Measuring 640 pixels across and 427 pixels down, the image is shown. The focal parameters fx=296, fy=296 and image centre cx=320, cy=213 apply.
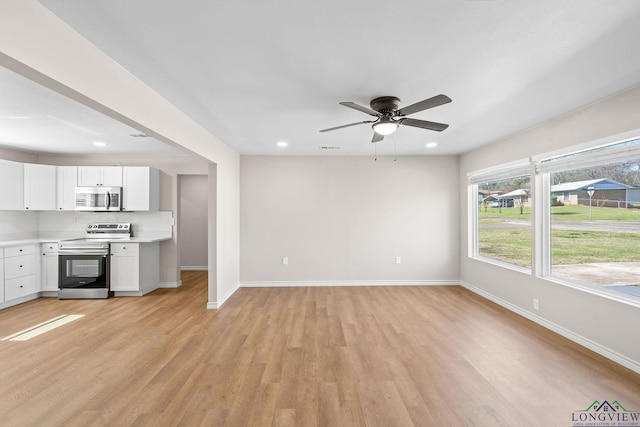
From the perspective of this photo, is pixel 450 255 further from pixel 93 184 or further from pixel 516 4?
pixel 93 184

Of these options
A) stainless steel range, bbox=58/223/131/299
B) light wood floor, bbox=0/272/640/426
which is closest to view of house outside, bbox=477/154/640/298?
light wood floor, bbox=0/272/640/426

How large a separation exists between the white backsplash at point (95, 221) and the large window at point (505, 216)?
5670mm

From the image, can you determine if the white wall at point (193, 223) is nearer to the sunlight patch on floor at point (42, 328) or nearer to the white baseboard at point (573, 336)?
the sunlight patch on floor at point (42, 328)

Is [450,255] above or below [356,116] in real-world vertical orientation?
below

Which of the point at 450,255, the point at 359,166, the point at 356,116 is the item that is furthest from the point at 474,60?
the point at 450,255

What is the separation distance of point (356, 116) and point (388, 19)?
161cm

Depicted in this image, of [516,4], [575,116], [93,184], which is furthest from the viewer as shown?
[93,184]

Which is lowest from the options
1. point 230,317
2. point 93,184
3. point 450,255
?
point 230,317

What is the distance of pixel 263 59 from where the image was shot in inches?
84.0

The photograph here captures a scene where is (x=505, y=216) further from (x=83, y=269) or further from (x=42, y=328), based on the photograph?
(x=83, y=269)

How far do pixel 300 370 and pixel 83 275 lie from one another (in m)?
4.32

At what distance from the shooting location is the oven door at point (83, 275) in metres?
4.78

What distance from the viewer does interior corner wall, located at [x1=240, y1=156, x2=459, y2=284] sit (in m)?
5.62

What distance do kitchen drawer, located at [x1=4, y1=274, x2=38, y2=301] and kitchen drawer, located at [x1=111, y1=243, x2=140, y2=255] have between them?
1231 millimetres
